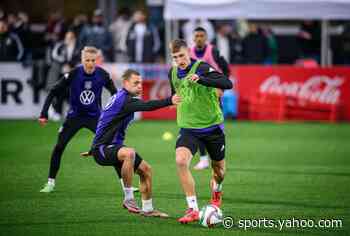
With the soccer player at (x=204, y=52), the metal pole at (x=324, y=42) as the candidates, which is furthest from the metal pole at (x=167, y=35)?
the soccer player at (x=204, y=52)

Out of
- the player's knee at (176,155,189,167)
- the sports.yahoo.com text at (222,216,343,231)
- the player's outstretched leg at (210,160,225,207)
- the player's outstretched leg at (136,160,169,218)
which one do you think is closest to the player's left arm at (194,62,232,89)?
the player's knee at (176,155,189,167)

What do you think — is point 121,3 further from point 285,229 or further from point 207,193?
point 285,229

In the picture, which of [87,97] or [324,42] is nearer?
[87,97]

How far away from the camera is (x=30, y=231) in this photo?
10.1 meters

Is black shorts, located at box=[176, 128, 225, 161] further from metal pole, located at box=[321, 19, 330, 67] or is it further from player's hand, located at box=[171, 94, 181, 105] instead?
metal pole, located at box=[321, 19, 330, 67]

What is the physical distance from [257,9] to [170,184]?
37.3 feet

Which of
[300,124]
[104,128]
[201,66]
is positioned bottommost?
[300,124]

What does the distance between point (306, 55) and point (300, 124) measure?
12.0ft

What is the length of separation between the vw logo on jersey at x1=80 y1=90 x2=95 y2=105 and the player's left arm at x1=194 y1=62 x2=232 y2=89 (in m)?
2.87

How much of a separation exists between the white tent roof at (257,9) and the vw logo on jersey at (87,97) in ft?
36.4

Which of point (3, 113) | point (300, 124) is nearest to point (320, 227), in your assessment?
point (300, 124)

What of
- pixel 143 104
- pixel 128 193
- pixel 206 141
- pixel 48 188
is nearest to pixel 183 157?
pixel 206 141

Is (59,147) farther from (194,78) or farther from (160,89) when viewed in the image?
(160,89)

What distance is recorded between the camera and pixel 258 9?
2442 cm
